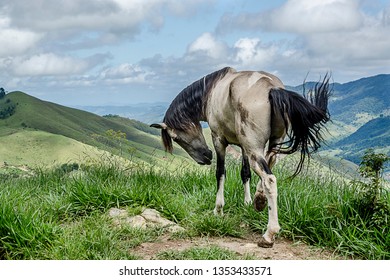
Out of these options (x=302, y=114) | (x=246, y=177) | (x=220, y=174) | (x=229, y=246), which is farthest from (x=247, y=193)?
(x=302, y=114)

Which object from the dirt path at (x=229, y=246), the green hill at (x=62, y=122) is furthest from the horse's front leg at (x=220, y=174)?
the green hill at (x=62, y=122)

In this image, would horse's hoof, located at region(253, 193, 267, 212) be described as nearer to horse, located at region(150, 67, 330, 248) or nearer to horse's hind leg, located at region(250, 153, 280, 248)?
horse, located at region(150, 67, 330, 248)

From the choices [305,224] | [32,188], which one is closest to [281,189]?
[305,224]

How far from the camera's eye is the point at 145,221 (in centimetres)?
692

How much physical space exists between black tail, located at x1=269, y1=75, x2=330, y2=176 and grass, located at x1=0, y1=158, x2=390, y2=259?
0.84 metres

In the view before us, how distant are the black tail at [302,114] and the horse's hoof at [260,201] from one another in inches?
27.0

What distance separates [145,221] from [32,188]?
2.73m

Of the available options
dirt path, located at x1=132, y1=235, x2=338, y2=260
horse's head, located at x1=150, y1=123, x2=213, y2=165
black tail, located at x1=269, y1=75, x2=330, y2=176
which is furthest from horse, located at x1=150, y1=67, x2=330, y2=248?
horse's head, located at x1=150, y1=123, x2=213, y2=165

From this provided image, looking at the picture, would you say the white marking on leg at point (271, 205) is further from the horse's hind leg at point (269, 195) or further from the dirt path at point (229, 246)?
the dirt path at point (229, 246)

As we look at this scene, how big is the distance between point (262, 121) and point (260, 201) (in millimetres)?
1094

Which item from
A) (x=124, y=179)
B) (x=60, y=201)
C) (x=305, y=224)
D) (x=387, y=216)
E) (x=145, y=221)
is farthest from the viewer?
(x=124, y=179)

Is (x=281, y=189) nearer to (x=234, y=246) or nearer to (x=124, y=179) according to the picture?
(x=234, y=246)
